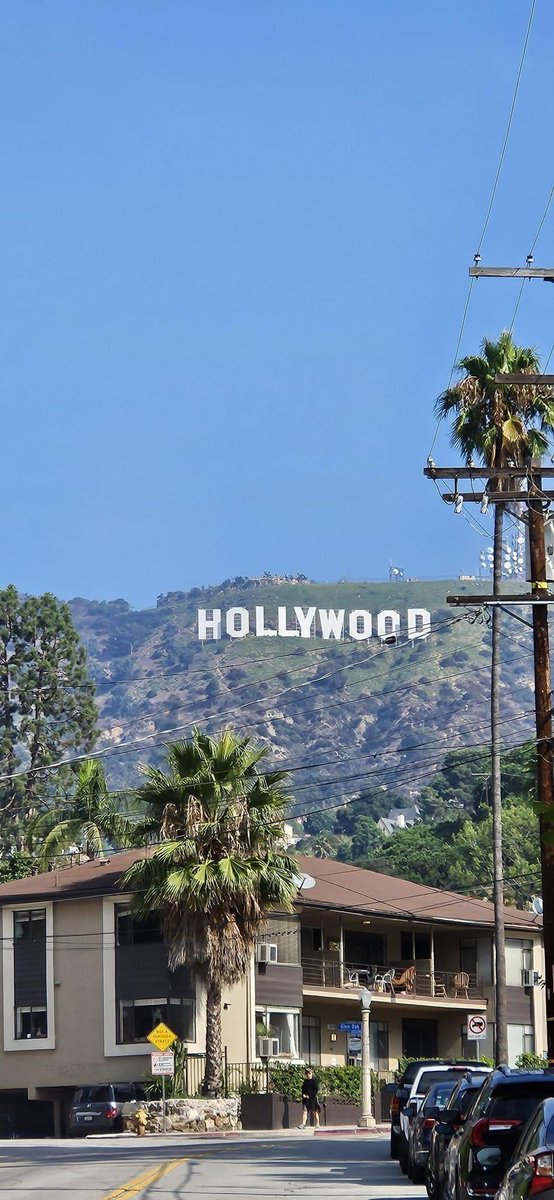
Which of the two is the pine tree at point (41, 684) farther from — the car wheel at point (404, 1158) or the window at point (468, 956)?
the car wheel at point (404, 1158)

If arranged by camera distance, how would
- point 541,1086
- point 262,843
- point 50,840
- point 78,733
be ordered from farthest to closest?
1. point 78,733
2. point 50,840
3. point 262,843
4. point 541,1086

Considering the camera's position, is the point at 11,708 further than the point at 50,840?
Yes

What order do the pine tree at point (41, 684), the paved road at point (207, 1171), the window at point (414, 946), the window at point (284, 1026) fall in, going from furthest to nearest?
the pine tree at point (41, 684) < the window at point (414, 946) < the window at point (284, 1026) < the paved road at point (207, 1171)

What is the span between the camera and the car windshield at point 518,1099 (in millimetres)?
16531

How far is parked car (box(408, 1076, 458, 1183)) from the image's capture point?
2374 centimetres

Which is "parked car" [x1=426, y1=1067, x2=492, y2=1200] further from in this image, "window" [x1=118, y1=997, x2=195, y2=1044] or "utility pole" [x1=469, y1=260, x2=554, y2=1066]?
"window" [x1=118, y1=997, x2=195, y2=1044]

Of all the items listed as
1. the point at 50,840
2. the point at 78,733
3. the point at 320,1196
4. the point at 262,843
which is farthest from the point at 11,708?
the point at 320,1196

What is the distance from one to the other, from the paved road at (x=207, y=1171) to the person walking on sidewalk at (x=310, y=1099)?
20.0ft

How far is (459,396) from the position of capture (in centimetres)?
4506

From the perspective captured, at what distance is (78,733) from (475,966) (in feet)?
168

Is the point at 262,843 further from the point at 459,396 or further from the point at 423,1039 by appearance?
the point at 423,1039

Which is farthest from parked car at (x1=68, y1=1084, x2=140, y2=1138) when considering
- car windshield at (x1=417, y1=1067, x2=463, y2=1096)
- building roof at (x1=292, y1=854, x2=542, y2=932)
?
car windshield at (x1=417, y1=1067, x2=463, y2=1096)

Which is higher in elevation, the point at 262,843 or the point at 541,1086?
the point at 262,843

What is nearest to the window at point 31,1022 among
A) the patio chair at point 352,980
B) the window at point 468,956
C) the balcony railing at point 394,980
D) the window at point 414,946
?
the balcony railing at point 394,980
